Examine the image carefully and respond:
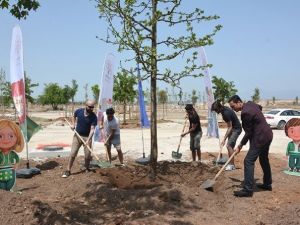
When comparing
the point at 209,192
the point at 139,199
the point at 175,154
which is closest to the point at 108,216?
the point at 139,199

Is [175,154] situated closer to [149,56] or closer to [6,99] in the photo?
[149,56]

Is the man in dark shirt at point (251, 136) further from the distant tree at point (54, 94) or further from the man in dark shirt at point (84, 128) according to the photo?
the distant tree at point (54, 94)

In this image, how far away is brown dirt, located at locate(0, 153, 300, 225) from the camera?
6.07 metres

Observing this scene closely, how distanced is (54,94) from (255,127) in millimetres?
61849

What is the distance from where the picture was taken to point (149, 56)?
8.24 m

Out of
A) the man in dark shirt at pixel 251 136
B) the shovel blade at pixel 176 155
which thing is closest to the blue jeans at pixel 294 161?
the man in dark shirt at pixel 251 136

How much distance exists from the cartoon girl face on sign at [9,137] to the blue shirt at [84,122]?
194cm

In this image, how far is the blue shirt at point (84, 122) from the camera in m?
9.80

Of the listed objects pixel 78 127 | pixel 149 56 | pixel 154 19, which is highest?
pixel 154 19

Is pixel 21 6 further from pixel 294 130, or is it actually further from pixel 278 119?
pixel 278 119

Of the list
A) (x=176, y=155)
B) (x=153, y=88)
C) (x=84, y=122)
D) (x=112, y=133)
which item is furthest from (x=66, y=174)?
(x=176, y=155)

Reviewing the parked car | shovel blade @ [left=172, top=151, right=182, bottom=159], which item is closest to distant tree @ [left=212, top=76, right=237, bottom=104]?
the parked car

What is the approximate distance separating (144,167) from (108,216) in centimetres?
351

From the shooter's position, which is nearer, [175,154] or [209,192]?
[209,192]
